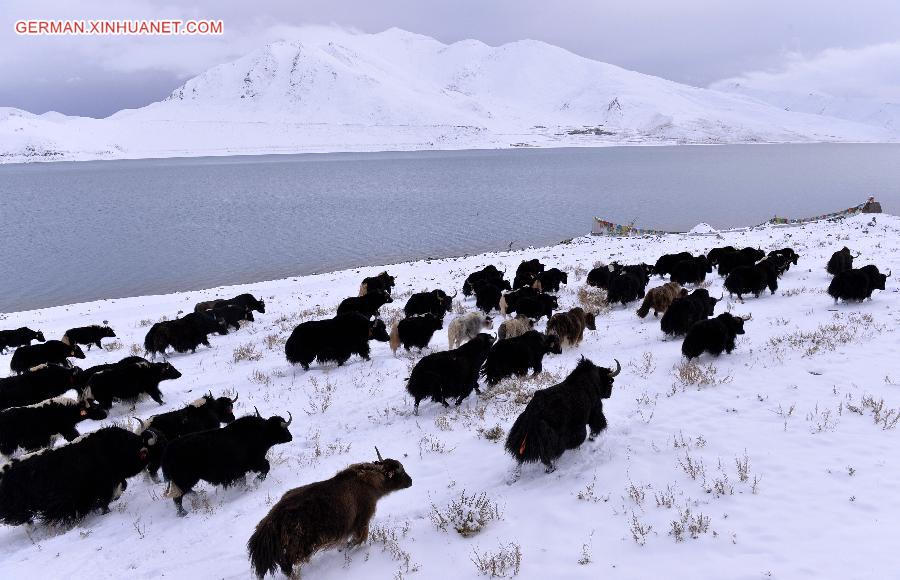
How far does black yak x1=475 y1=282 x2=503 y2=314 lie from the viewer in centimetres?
1691

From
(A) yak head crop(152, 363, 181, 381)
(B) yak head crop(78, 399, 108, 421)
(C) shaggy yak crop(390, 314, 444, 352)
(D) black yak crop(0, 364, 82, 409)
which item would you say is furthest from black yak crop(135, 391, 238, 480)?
(C) shaggy yak crop(390, 314, 444, 352)

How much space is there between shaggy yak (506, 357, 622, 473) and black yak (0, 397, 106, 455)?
700 cm

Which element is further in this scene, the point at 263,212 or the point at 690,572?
the point at 263,212

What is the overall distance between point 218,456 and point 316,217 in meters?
52.0

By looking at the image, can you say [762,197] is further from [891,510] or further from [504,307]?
[891,510]

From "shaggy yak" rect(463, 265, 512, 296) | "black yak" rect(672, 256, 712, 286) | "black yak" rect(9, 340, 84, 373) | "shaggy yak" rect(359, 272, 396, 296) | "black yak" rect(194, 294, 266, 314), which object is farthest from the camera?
"shaggy yak" rect(359, 272, 396, 296)

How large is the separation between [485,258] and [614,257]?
299 inches

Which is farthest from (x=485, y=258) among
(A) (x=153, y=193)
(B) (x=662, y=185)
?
(A) (x=153, y=193)

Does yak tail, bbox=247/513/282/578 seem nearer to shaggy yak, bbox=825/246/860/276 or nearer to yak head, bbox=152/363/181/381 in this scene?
yak head, bbox=152/363/181/381

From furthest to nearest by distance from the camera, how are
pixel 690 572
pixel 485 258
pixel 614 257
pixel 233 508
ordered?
pixel 485 258
pixel 614 257
pixel 233 508
pixel 690 572

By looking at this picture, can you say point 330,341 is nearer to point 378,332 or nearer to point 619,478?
point 378,332

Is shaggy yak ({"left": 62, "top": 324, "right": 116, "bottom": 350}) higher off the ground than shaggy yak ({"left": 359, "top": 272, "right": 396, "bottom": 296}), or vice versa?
shaggy yak ({"left": 359, "top": 272, "right": 396, "bottom": 296})

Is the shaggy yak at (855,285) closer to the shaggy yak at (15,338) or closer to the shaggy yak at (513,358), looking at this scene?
the shaggy yak at (513,358)

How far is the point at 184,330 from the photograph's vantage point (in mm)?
15008
